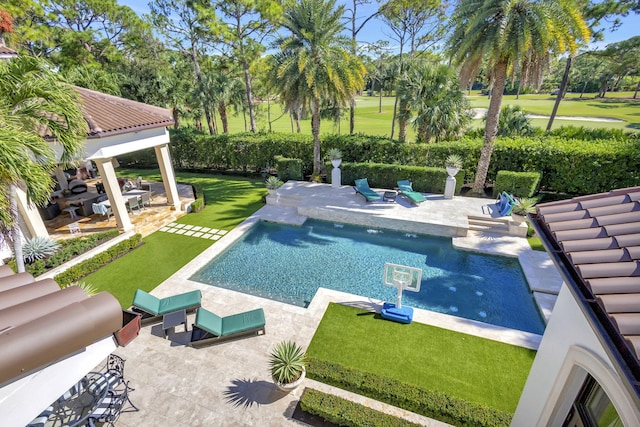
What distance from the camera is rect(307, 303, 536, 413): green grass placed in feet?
22.8

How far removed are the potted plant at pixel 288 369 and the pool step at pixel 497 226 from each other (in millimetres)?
10774

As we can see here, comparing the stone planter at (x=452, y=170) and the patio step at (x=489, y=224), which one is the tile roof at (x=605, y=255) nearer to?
the patio step at (x=489, y=224)

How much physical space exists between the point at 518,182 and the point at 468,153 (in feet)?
10.0

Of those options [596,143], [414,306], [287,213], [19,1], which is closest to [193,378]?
[414,306]

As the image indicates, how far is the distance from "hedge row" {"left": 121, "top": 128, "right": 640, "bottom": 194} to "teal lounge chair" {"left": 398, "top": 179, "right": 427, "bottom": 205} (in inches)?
97.1

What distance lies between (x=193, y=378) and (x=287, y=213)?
10343 mm

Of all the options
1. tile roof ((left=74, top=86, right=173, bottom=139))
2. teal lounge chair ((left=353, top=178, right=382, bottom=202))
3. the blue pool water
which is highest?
tile roof ((left=74, top=86, right=173, bottom=139))

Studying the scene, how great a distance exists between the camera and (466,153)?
17.3 metres

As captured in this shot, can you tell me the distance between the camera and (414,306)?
32.2 feet

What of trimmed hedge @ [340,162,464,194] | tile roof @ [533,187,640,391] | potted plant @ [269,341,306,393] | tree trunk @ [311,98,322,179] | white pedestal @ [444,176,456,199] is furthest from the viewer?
tree trunk @ [311,98,322,179]

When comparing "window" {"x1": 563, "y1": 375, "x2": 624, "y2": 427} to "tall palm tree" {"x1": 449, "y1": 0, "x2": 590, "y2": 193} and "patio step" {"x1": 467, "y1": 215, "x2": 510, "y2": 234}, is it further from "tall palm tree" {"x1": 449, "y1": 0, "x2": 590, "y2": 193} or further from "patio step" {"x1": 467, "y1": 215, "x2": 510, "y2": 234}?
"tall palm tree" {"x1": 449, "y1": 0, "x2": 590, "y2": 193}

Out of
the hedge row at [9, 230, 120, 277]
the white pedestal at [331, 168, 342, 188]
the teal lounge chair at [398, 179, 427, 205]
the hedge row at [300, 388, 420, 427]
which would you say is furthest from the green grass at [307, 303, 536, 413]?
the white pedestal at [331, 168, 342, 188]

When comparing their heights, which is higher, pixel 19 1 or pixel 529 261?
pixel 19 1

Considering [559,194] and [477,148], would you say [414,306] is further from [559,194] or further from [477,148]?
[559,194]
